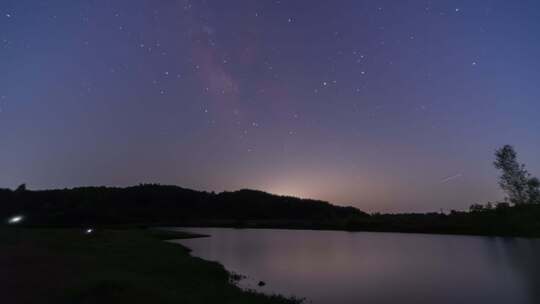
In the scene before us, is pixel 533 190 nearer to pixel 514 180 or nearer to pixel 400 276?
pixel 514 180

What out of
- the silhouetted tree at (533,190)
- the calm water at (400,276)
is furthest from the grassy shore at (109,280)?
the silhouetted tree at (533,190)

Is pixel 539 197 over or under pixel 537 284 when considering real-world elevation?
over

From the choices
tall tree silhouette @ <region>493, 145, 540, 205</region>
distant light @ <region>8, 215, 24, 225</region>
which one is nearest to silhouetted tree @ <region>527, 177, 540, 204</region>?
tall tree silhouette @ <region>493, 145, 540, 205</region>

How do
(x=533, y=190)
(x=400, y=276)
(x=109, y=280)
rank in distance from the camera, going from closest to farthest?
(x=109, y=280)
(x=400, y=276)
(x=533, y=190)

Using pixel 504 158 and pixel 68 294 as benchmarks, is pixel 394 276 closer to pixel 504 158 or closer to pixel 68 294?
pixel 68 294

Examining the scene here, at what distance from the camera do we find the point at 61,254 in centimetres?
4225

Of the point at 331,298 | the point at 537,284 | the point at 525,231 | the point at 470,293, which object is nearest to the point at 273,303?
the point at 331,298

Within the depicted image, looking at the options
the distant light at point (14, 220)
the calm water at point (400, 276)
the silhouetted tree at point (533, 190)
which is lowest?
the calm water at point (400, 276)

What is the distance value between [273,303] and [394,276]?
83.9 ft

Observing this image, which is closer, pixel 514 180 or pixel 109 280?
pixel 109 280

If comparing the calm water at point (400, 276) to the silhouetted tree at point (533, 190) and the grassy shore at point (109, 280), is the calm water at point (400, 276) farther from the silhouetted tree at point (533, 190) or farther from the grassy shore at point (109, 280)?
the silhouetted tree at point (533, 190)

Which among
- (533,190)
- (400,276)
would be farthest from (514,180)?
(400,276)

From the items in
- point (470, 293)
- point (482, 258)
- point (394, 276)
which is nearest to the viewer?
point (470, 293)

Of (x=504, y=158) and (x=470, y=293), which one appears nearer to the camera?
(x=470, y=293)
